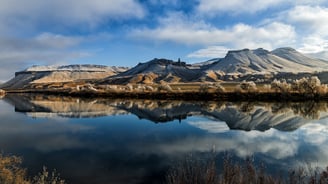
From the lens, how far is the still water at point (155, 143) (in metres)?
14.7

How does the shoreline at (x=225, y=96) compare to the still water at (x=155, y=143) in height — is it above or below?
above

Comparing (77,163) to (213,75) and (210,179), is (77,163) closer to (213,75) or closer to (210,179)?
(210,179)

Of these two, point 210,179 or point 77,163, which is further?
point 77,163

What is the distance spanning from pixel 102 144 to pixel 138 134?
5.01 metres

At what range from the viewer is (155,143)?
2102 centimetres

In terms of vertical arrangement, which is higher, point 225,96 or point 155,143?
point 225,96

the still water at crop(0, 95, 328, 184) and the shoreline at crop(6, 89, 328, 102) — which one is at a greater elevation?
the shoreline at crop(6, 89, 328, 102)

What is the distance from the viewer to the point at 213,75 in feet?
603

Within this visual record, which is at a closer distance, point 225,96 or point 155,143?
point 155,143

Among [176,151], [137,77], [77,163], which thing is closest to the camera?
[77,163]

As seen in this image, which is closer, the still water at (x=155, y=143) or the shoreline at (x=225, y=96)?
the still water at (x=155, y=143)

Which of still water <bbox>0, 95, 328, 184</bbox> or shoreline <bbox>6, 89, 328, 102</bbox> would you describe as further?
shoreline <bbox>6, 89, 328, 102</bbox>

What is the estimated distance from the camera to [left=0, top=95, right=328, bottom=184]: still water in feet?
48.3

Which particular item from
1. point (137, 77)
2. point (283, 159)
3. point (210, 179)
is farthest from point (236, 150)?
point (137, 77)
